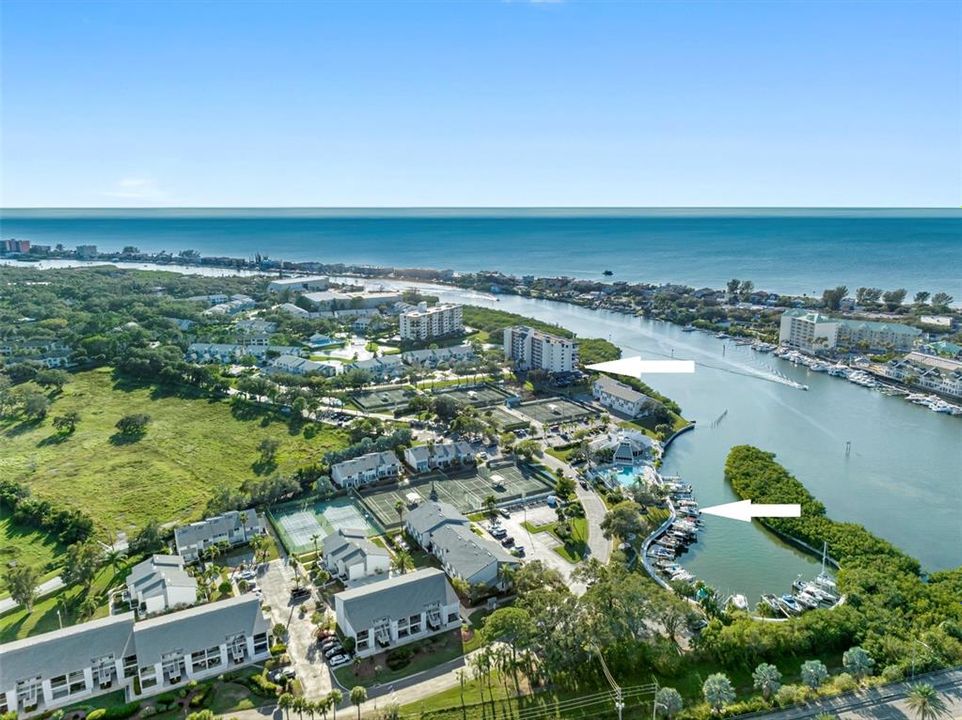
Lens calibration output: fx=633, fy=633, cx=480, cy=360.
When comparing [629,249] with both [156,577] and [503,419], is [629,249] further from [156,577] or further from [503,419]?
[156,577]

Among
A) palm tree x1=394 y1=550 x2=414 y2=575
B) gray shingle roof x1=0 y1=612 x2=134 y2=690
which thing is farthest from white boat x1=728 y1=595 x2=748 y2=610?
gray shingle roof x1=0 y1=612 x2=134 y2=690

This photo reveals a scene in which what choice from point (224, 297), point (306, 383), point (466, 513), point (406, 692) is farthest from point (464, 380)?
point (224, 297)

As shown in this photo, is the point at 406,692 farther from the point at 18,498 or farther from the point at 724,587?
the point at 18,498

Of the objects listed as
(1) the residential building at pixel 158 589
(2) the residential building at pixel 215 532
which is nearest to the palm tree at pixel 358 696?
(1) the residential building at pixel 158 589

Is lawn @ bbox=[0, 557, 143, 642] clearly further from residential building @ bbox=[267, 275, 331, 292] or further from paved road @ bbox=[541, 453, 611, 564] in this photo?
residential building @ bbox=[267, 275, 331, 292]

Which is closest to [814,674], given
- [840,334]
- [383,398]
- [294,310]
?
[383,398]
